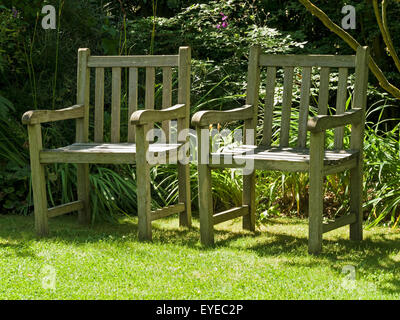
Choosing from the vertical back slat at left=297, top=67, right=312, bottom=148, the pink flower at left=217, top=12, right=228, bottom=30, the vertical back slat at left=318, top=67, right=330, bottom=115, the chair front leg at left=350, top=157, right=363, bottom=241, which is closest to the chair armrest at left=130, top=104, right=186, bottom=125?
the vertical back slat at left=297, top=67, right=312, bottom=148

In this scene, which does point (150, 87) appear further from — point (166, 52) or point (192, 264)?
point (166, 52)

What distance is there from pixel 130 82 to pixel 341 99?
1.42 m

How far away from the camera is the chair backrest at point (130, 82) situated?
4.70 meters

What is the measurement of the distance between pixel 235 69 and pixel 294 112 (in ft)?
3.73

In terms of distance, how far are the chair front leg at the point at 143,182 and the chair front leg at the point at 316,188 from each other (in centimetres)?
98

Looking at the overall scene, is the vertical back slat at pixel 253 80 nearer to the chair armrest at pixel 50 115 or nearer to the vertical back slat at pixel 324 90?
the vertical back slat at pixel 324 90

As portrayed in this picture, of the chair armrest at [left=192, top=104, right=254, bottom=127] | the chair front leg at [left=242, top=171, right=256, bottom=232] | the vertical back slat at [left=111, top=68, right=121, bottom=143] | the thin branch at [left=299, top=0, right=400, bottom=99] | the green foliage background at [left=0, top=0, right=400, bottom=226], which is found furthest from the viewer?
the green foliage background at [left=0, top=0, right=400, bottom=226]

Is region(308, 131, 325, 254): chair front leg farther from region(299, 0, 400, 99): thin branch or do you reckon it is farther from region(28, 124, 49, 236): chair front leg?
region(28, 124, 49, 236): chair front leg

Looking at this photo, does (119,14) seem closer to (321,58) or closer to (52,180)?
(52,180)

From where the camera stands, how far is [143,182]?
13.8 ft

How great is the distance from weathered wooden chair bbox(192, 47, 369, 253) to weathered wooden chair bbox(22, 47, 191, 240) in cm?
34

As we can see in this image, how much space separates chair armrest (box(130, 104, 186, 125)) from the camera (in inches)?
162

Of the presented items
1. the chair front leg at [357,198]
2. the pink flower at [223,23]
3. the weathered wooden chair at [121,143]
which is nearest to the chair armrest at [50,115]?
the weathered wooden chair at [121,143]

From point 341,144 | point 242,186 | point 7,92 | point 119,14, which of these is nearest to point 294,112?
point 242,186
